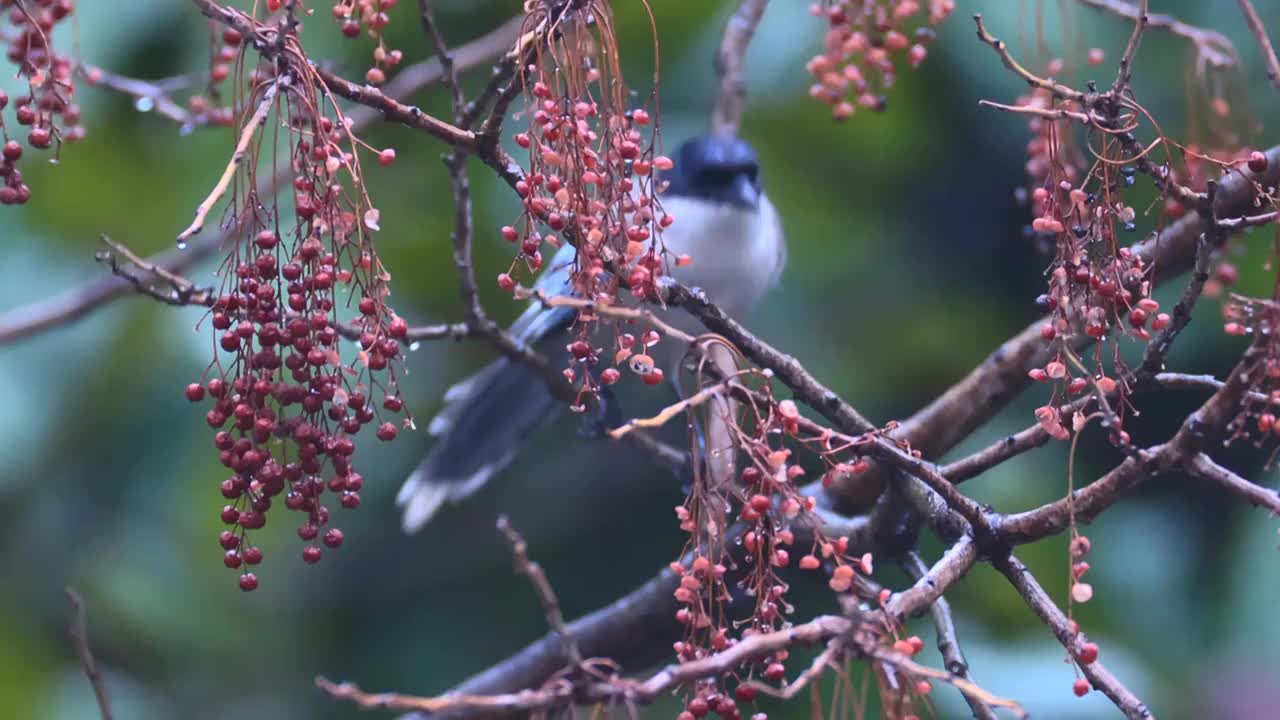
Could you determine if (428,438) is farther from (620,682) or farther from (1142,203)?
(620,682)

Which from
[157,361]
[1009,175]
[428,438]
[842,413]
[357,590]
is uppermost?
[1009,175]

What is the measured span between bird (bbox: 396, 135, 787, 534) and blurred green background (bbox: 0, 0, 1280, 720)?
60 cm

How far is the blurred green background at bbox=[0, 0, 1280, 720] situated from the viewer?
11.0 ft

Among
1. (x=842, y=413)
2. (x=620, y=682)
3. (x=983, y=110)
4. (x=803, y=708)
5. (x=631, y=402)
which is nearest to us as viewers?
(x=620, y=682)

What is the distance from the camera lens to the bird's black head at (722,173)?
2.59m

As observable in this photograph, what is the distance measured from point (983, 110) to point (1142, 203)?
1.87 ft

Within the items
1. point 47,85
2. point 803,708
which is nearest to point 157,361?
point 803,708

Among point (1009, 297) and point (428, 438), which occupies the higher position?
point (1009, 297)

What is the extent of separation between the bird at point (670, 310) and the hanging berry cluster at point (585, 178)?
1.10 metres

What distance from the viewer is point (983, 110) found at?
358cm

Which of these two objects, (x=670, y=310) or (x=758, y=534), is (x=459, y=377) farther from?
(x=758, y=534)

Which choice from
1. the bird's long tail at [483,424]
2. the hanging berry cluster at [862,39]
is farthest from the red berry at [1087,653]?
the bird's long tail at [483,424]

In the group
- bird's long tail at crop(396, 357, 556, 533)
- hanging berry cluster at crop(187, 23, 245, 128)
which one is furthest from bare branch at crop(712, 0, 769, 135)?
hanging berry cluster at crop(187, 23, 245, 128)

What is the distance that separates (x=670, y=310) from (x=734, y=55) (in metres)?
0.56
